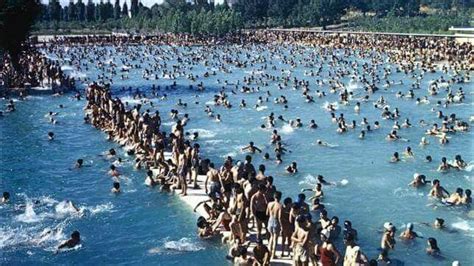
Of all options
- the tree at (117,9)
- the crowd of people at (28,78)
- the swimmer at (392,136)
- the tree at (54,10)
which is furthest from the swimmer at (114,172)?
the tree at (117,9)

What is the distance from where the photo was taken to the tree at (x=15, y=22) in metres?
35.5

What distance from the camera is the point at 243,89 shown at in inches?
1560

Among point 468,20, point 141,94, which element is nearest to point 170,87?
point 141,94

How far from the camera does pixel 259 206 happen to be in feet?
41.4

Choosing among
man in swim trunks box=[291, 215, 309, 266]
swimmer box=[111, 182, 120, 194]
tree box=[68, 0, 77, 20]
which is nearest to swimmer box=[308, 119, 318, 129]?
swimmer box=[111, 182, 120, 194]

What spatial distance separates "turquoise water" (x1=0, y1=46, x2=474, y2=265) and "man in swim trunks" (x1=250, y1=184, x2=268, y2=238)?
1220mm

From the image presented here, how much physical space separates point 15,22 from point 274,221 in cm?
3022

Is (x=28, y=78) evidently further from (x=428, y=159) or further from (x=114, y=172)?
(x=428, y=159)

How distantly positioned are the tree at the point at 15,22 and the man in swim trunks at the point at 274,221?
28906 mm

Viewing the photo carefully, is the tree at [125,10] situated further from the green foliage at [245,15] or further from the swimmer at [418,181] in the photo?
the swimmer at [418,181]

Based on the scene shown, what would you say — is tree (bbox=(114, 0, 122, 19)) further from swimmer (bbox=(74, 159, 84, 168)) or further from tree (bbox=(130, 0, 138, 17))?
swimmer (bbox=(74, 159, 84, 168))

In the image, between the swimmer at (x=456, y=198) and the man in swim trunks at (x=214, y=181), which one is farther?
the swimmer at (x=456, y=198)

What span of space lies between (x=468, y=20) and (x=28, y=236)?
8342 centimetres

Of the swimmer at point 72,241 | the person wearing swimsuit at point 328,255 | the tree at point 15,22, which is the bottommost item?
the swimmer at point 72,241
